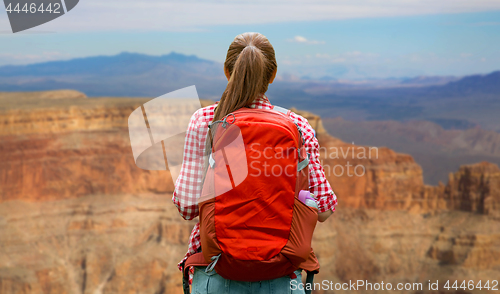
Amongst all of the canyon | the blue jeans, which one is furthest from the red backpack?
the canyon

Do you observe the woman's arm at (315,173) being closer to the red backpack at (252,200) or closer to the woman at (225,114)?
the woman at (225,114)

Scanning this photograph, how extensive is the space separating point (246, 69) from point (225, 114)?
15 centimetres

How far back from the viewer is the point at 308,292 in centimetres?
147

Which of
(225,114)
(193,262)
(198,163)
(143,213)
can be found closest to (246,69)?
(225,114)

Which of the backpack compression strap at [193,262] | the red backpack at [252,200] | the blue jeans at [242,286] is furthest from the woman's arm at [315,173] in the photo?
the backpack compression strap at [193,262]

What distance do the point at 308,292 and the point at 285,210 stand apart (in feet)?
1.38

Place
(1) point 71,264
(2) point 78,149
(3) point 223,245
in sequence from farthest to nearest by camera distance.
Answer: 1. (2) point 78,149
2. (1) point 71,264
3. (3) point 223,245

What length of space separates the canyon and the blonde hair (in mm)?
14856

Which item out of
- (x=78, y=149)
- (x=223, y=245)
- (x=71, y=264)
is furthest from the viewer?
(x=78, y=149)

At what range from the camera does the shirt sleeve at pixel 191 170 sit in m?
1.31

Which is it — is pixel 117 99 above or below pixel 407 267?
above

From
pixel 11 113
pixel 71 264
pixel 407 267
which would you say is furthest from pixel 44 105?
pixel 407 267

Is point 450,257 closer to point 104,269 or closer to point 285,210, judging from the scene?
point 104,269

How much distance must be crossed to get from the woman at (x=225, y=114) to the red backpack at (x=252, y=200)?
53 millimetres
